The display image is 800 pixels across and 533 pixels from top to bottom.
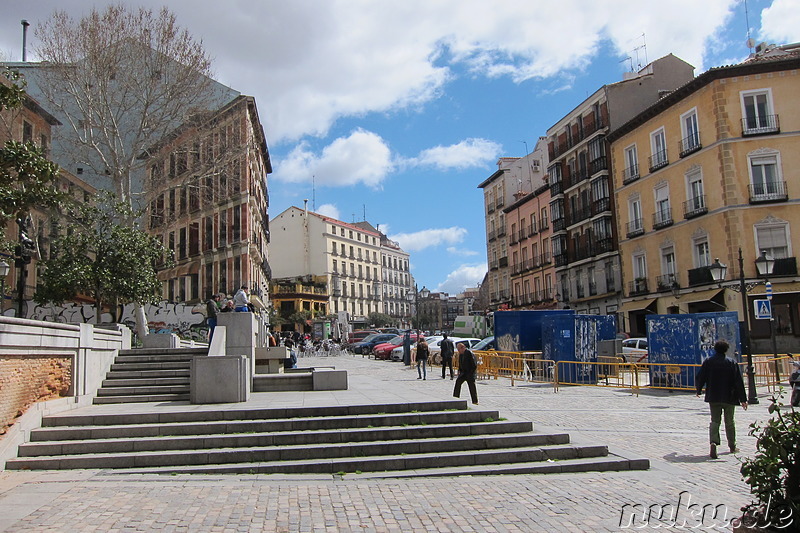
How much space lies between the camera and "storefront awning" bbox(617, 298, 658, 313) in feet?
122

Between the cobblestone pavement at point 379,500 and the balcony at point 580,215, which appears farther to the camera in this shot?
the balcony at point 580,215

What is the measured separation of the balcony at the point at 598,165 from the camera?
141 ft

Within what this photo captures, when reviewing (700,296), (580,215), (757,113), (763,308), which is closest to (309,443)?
(763,308)

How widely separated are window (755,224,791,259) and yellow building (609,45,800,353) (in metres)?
0.04

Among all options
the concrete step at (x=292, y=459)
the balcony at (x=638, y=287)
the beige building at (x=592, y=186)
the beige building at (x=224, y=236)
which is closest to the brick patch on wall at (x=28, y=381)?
the concrete step at (x=292, y=459)

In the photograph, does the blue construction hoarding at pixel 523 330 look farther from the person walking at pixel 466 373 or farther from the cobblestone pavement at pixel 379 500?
the cobblestone pavement at pixel 379 500

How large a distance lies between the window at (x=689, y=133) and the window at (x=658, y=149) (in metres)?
1.70

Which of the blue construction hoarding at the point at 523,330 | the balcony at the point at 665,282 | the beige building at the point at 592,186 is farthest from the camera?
the beige building at the point at 592,186

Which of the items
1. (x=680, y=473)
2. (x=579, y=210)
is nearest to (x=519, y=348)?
(x=680, y=473)

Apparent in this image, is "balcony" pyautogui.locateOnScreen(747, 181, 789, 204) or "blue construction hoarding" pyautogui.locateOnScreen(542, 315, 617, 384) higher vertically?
"balcony" pyautogui.locateOnScreen(747, 181, 789, 204)

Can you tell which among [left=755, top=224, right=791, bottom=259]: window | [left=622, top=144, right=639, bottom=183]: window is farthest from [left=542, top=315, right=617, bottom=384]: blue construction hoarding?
[left=622, top=144, right=639, bottom=183]: window

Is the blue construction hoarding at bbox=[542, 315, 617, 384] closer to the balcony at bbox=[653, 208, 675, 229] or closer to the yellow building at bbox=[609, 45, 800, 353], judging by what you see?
the yellow building at bbox=[609, 45, 800, 353]

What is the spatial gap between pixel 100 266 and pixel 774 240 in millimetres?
29351

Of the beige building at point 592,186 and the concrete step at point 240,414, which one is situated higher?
the beige building at point 592,186
